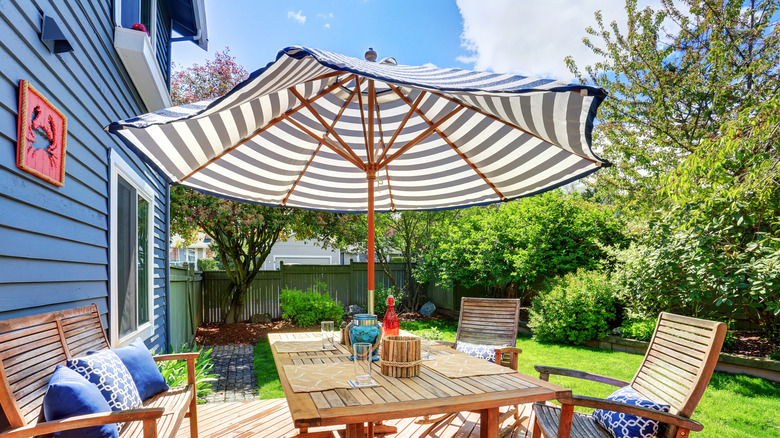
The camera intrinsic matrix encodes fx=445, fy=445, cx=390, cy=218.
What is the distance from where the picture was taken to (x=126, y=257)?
4.00 metres

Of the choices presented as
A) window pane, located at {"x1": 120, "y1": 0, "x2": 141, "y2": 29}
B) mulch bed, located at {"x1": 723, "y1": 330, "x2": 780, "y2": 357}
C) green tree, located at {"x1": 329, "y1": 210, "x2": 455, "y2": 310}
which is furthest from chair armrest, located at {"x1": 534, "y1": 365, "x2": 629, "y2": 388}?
green tree, located at {"x1": 329, "y1": 210, "x2": 455, "y2": 310}

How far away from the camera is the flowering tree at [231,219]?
8.56 metres

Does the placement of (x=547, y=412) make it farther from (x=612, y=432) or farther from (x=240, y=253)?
(x=240, y=253)

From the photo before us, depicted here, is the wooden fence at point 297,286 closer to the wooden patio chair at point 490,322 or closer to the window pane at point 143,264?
the window pane at point 143,264

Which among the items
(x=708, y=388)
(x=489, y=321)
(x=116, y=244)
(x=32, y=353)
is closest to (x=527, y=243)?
(x=708, y=388)

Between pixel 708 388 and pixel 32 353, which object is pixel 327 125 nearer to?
pixel 32 353

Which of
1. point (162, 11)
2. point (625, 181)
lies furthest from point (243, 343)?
point (625, 181)

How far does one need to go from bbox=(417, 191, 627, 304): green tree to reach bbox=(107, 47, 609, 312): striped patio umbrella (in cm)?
438

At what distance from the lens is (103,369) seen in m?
2.07

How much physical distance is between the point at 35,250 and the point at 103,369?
0.69 m

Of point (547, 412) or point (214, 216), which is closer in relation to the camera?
point (547, 412)

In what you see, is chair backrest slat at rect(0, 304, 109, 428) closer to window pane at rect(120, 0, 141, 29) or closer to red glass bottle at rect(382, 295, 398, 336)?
red glass bottle at rect(382, 295, 398, 336)

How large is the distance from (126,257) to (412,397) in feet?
11.1

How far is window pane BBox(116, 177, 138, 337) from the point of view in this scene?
3.83 m
